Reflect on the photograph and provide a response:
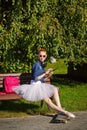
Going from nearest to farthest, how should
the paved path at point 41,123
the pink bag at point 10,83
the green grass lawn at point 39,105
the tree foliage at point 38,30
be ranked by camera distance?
1. the paved path at point 41,123
2. the green grass lawn at point 39,105
3. the pink bag at point 10,83
4. the tree foliage at point 38,30

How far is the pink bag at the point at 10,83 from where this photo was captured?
1064 cm

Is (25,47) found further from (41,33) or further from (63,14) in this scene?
(63,14)

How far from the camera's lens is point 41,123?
28.3 ft

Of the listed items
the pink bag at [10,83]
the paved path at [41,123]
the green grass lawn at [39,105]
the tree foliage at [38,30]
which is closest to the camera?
the paved path at [41,123]

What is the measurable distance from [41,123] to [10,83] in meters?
2.36

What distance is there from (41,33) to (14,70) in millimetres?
1700

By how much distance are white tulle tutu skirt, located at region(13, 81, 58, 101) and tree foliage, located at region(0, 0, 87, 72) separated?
270 centimetres

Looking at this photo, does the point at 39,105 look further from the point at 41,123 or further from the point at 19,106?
the point at 41,123

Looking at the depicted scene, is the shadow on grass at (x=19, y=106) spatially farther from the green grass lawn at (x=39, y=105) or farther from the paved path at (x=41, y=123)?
the paved path at (x=41, y=123)

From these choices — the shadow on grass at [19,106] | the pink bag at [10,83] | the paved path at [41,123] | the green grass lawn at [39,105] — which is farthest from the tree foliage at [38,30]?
the paved path at [41,123]

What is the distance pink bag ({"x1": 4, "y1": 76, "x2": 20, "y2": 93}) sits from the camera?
34.9ft

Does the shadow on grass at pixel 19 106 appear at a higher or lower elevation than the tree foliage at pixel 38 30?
lower

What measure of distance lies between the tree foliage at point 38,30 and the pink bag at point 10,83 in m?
1.39

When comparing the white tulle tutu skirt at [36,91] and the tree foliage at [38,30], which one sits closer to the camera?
the white tulle tutu skirt at [36,91]
